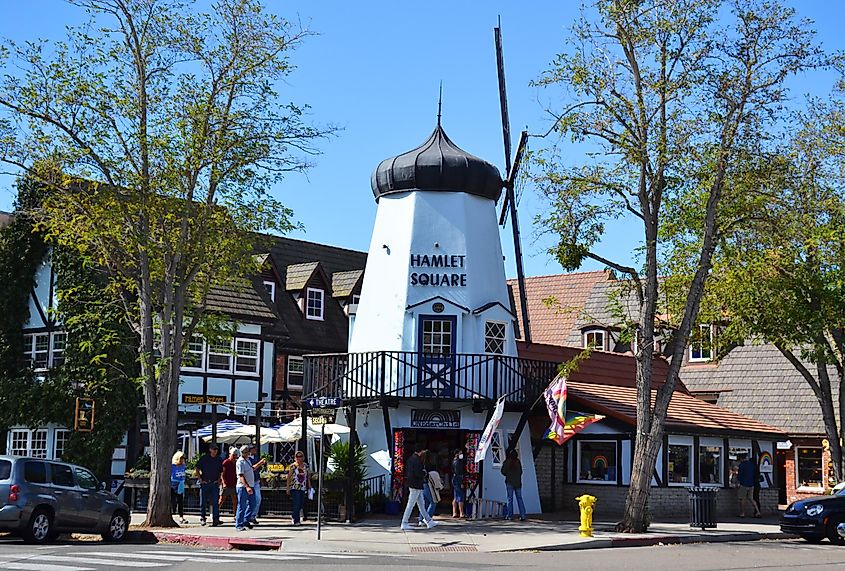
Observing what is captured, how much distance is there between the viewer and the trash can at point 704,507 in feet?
83.7

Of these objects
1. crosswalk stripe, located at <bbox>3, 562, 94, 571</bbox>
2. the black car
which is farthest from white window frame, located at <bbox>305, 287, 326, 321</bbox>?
crosswalk stripe, located at <bbox>3, 562, 94, 571</bbox>

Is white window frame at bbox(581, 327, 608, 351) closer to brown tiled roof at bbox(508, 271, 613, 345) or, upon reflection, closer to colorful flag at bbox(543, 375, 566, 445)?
brown tiled roof at bbox(508, 271, 613, 345)

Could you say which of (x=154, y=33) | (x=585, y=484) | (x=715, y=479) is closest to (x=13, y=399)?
(x=154, y=33)

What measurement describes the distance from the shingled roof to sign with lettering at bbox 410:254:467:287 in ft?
50.1

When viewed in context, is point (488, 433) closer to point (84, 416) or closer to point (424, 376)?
point (424, 376)

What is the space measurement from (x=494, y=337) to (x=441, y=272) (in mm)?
2237

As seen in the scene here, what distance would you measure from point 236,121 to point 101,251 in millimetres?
4019

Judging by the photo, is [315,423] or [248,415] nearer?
[315,423]

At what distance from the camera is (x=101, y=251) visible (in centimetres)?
2455

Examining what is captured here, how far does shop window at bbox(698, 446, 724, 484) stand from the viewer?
32156 millimetres

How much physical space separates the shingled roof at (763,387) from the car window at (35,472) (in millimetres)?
26830

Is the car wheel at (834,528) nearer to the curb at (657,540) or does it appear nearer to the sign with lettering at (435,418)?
the curb at (657,540)

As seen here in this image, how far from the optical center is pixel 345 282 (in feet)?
147

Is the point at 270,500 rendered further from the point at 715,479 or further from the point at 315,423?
the point at 715,479
